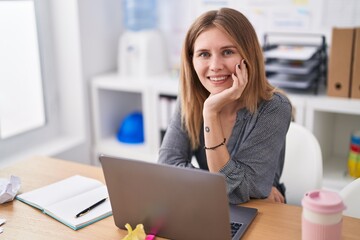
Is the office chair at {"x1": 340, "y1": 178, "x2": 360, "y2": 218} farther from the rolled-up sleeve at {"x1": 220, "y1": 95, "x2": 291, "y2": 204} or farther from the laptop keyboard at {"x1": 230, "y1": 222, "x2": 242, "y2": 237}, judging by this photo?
the laptop keyboard at {"x1": 230, "y1": 222, "x2": 242, "y2": 237}

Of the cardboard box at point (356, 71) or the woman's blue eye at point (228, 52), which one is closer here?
the woman's blue eye at point (228, 52)

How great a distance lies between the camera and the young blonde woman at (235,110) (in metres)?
1.43

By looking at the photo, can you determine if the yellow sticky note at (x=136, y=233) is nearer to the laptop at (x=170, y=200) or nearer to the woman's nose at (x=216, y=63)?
the laptop at (x=170, y=200)

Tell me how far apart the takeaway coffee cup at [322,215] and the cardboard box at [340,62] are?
1.33 metres

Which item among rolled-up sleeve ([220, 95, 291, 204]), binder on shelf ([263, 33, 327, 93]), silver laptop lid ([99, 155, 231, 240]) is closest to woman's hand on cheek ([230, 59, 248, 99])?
rolled-up sleeve ([220, 95, 291, 204])

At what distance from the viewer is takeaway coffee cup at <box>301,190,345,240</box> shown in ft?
3.13

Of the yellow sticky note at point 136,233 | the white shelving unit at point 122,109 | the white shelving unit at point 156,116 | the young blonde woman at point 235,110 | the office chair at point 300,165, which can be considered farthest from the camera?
the white shelving unit at point 122,109

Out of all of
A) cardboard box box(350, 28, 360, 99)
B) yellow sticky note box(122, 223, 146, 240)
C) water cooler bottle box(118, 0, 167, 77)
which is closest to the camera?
yellow sticky note box(122, 223, 146, 240)

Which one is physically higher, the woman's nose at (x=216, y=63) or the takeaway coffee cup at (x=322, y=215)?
the woman's nose at (x=216, y=63)

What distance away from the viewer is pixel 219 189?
1.02 m

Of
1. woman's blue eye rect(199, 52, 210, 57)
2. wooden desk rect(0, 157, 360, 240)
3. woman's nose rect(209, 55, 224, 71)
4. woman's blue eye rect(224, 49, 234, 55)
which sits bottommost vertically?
wooden desk rect(0, 157, 360, 240)

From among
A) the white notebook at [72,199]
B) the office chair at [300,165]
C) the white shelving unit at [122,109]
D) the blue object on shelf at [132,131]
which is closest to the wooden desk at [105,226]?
the white notebook at [72,199]

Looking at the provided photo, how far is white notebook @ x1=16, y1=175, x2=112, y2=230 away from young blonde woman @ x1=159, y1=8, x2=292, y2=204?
11.4 inches

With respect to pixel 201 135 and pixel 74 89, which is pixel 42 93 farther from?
pixel 201 135
